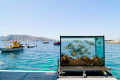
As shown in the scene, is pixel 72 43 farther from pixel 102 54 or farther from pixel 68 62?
pixel 102 54

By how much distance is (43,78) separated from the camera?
198 inches

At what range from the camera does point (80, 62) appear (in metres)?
5.64

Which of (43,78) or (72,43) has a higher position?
(72,43)

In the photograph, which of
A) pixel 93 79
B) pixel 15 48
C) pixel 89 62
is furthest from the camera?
pixel 15 48

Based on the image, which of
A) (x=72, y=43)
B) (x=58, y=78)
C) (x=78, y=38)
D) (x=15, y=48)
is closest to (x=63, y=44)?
(x=72, y=43)

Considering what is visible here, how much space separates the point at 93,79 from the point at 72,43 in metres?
1.94

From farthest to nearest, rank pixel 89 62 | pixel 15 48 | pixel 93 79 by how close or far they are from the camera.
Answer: pixel 15 48
pixel 89 62
pixel 93 79

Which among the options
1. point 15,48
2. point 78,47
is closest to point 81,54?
point 78,47

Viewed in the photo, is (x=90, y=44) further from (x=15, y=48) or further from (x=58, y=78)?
(x=15, y=48)

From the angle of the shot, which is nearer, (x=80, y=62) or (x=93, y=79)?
(x=93, y=79)

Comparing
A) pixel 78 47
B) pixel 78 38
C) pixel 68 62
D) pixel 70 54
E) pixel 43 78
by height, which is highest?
pixel 78 38

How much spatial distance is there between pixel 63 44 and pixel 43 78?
187 centimetres

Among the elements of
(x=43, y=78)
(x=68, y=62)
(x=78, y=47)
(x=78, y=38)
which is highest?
(x=78, y=38)

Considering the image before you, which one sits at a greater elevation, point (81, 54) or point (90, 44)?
point (90, 44)
